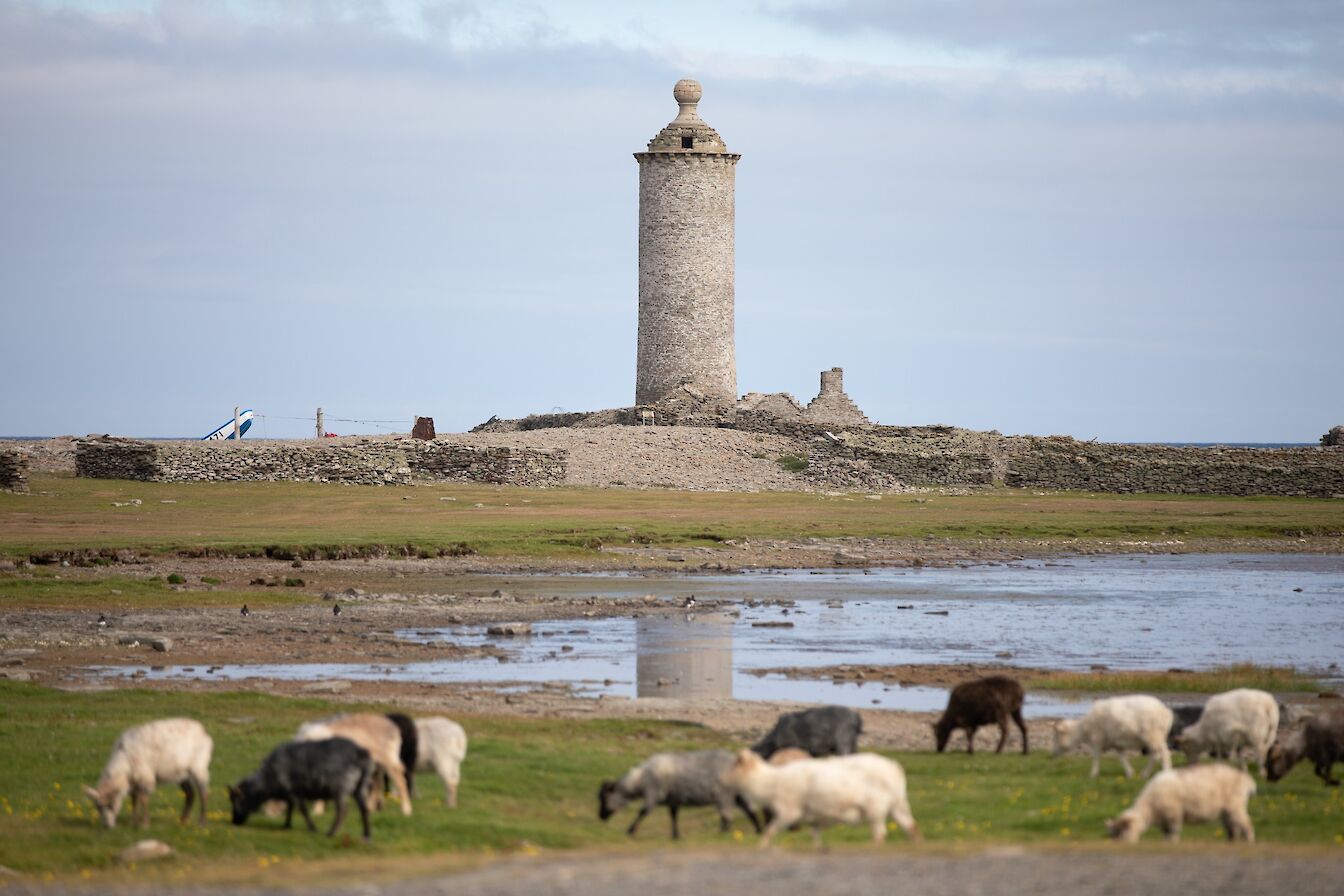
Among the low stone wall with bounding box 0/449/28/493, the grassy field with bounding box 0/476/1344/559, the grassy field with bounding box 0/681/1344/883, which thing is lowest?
the grassy field with bounding box 0/681/1344/883

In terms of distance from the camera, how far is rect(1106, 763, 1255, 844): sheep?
13.6m

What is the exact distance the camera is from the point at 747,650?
28.0 m

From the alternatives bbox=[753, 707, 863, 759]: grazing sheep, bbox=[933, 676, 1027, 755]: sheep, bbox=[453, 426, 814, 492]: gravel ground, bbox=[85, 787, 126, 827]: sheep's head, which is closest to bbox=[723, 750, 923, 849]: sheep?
bbox=[753, 707, 863, 759]: grazing sheep

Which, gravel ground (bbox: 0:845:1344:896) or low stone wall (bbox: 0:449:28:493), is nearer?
gravel ground (bbox: 0:845:1344:896)

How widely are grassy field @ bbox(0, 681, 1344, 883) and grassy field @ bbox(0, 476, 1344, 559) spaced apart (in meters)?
22.3

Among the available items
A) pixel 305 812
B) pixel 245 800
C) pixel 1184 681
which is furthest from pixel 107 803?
pixel 1184 681

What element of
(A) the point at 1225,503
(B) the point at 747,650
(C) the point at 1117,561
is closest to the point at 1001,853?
(B) the point at 747,650

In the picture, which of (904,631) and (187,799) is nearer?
(187,799)

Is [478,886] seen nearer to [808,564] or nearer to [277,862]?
[277,862]

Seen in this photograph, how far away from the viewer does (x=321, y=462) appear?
2457 inches

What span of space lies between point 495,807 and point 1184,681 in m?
12.2

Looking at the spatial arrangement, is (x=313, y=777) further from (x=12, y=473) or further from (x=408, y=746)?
(x=12, y=473)

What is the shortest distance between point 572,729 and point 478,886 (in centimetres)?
905

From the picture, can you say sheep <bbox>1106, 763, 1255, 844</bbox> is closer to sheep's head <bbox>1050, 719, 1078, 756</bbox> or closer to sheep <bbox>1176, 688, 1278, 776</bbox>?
sheep <bbox>1176, 688, 1278, 776</bbox>
